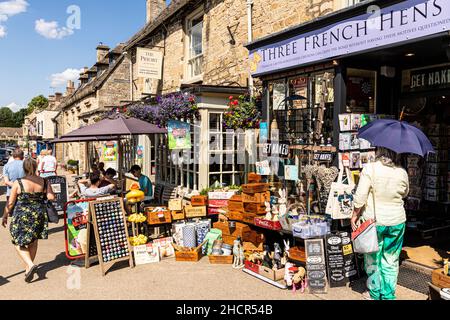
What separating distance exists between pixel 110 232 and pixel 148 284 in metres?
1.22

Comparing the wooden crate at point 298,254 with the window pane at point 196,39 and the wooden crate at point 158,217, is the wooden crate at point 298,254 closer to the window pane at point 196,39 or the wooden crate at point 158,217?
the wooden crate at point 158,217

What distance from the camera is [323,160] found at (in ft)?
17.9

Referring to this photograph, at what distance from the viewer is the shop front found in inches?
179

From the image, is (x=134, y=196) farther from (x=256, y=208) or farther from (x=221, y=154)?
(x=221, y=154)

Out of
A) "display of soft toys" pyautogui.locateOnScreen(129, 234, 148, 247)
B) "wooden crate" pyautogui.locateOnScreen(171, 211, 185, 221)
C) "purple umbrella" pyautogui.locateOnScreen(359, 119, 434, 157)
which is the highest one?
"purple umbrella" pyautogui.locateOnScreen(359, 119, 434, 157)

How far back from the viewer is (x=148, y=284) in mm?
4855

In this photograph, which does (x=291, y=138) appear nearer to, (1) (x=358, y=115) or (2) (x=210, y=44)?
(1) (x=358, y=115)

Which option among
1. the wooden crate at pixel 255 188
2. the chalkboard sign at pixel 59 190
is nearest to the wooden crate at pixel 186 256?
the wooden crate at pixel 255 188

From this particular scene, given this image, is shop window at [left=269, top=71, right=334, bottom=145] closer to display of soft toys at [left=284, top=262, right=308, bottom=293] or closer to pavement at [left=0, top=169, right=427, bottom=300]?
display of soft toys at [left=284, top=262, right=308, bottom=293]

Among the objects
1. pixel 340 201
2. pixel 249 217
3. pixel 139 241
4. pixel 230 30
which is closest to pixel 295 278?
pixel 340 201

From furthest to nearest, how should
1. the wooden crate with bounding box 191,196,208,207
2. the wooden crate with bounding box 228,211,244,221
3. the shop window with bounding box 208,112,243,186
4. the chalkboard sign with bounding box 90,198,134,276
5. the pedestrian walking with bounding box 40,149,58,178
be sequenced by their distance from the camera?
the pedestrian walking with bounding box 40,149,58,178, the shop window with bounding box 208,112,243,186, the wooden crate with bounding box 191,196,208,207, the wooden crate with bounding box 228,211,244,221, the chalkboard sign with bounding box 90,198,134,276

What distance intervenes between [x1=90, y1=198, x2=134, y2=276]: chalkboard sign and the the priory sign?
3.63m

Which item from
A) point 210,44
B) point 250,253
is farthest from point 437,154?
point 210,44

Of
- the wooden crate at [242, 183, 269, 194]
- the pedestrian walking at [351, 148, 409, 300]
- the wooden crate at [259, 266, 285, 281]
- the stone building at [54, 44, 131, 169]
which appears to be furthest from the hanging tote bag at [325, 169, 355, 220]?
the stone building at [54, 44, 131, 169]
